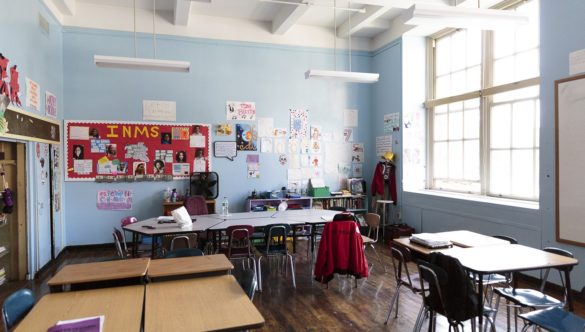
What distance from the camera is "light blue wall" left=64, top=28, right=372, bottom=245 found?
22.0ft

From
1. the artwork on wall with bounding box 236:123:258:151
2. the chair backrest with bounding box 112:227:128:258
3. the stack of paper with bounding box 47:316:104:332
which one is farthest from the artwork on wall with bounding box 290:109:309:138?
the stack of paper with bounding box 47:316:104:332

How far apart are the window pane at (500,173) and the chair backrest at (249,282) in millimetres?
4644

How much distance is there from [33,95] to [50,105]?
31.3 inches

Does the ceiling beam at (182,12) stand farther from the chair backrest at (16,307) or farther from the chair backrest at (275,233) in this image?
the chair backrest at (16,307)

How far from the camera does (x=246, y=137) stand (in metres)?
Result: 7.51

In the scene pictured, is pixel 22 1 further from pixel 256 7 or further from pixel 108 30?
pixel 256 7

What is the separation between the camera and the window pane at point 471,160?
6340 mm

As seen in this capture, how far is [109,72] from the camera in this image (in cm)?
684

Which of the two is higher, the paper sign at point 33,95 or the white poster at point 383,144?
the paper sign at point 33,95

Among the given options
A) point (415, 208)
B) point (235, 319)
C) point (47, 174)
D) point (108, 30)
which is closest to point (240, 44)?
point (108, 30)

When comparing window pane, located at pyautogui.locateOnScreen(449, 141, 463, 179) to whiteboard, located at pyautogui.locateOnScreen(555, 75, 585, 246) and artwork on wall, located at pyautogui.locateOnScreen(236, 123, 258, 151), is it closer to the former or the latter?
whiteboard, located at pyautogui.locateOnScreen(555, 75, 585, 246)

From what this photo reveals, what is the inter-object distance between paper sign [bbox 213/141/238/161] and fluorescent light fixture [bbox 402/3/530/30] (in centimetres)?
429

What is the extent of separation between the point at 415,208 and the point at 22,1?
6774 mm

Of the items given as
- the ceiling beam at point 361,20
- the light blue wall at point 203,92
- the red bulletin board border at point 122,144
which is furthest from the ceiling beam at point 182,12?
the ceiling beam at point 361,20
